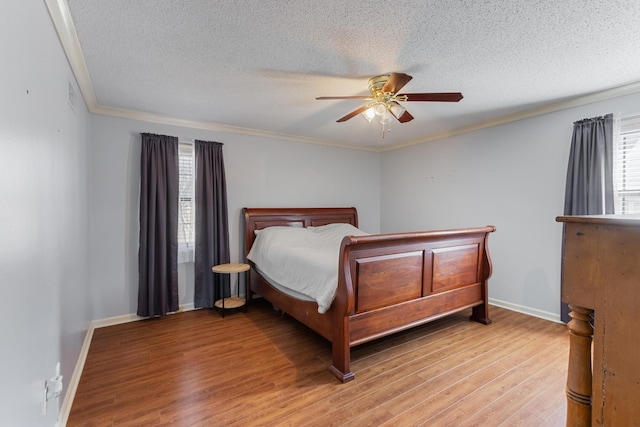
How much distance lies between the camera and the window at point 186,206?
357 cm

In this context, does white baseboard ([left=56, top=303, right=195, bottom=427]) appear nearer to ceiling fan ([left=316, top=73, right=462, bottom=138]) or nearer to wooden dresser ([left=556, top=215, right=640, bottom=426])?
wooden dresser ([left=556, top=215, right=640, bottom=426])

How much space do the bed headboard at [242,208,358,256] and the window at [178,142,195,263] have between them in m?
0.68

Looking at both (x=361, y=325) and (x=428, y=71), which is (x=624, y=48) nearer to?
(x=428, y=71)

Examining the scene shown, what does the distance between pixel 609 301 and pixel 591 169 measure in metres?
2.85

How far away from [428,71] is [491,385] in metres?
2.47

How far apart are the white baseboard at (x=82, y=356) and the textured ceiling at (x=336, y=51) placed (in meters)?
2.27

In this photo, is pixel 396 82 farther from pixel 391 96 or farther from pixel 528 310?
pixel 528 310

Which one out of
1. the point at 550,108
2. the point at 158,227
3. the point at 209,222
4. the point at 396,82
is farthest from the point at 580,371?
the point at 158,227

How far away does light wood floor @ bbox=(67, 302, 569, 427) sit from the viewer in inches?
70.6

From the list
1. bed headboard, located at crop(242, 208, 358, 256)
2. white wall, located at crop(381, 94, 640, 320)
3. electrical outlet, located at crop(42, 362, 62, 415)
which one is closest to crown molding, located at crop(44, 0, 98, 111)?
electrical outlet, located at crop(42, 362, 62, 415)

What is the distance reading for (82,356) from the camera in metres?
2.39

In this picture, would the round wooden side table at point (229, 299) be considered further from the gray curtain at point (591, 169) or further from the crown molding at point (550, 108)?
the gray curtain at point (591, 169)

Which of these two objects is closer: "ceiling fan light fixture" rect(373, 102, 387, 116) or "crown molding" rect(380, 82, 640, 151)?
"ceiling fan light fixture" rect(373, 102, 387, 116)

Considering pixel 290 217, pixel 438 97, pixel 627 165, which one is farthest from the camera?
pixel 290 217
